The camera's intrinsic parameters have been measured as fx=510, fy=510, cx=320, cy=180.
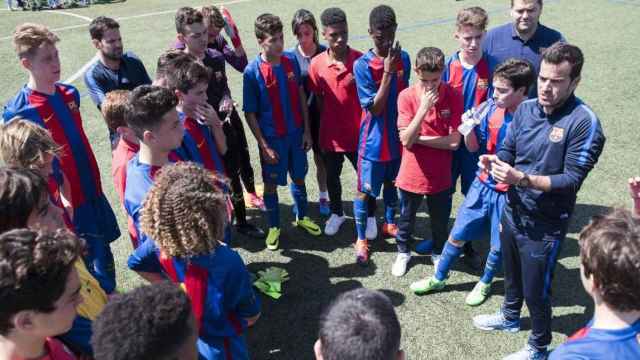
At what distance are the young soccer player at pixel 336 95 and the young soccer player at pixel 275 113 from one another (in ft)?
0.67

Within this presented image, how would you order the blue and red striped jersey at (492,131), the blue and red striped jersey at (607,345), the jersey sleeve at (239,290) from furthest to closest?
1. the blue and red striped jersey at (492,131)
2. the jersey sleeve at (239,290)
3. the blue and red striped jersey at (607,345)

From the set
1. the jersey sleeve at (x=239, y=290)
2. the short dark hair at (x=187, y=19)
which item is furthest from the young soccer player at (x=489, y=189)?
the short dark hair at (x=187, y=19)

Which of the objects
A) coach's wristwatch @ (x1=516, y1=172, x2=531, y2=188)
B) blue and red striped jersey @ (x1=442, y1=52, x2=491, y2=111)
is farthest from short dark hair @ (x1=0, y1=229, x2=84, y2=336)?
blue and red striped jersey @ (x1=442, y1=52, x2=491, y2=111)

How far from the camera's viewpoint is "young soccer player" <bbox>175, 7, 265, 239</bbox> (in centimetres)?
376

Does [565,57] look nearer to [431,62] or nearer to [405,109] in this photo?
[431,62]

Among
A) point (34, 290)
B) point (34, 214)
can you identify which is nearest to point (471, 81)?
point (34, 214)

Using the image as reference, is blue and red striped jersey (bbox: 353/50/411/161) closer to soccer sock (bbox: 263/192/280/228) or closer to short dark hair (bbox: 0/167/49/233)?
soccer sock (bbox: 263/192/280/228)

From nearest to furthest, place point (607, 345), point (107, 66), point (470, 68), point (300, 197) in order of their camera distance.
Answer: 1. point (607, 345)
2. point (470, 68)
3. point (107, 66)
4. point (300, 197)

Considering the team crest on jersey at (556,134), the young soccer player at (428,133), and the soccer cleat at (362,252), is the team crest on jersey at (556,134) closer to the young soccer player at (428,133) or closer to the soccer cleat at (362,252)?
the young soccer player at (428,133)

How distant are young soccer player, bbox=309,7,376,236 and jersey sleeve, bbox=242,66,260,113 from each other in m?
0.57

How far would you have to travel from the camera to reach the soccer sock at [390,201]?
5.30 m

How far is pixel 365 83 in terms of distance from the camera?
4.63 metres

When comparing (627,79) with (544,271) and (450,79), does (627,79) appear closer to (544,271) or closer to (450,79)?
(450,79)

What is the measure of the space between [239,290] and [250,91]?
2.79m
